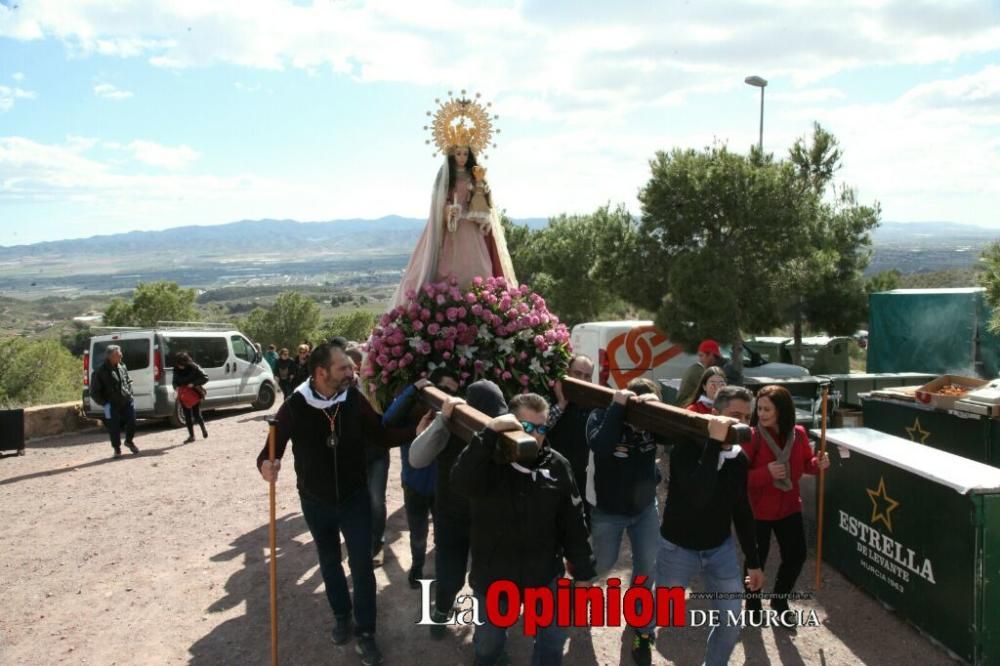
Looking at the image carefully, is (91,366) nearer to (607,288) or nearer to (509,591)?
(607,288)

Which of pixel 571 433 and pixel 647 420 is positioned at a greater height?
pixel 647 420

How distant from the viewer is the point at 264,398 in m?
18.4

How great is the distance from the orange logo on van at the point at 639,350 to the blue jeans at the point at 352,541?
10.7 metres

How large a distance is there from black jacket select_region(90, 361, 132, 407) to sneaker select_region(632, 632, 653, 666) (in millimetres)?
9733

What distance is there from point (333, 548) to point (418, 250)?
2994mm

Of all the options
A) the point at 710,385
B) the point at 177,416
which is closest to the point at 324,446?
the point at 710,385

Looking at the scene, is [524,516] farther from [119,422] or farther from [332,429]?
[119,422]

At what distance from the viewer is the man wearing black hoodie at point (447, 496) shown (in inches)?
174

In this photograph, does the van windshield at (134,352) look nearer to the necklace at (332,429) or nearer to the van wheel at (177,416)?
the van wheel at (177,416)

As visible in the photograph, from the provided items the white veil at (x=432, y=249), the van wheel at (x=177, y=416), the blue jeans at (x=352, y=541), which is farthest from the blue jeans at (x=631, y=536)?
the van wheel at (x=177, y=416)

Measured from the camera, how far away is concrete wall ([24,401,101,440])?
1381 centimetres

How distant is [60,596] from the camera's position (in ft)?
20.1

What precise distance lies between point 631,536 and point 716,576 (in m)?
1.01

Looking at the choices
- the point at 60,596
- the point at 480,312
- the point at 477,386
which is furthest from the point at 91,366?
the point at 477,386
